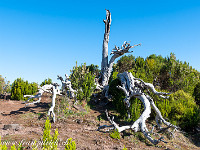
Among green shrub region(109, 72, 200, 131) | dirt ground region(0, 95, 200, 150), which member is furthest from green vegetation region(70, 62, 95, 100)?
green shrub region(109, 72, 200, 131)

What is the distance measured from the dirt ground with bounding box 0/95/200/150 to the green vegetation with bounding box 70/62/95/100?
6.26ft

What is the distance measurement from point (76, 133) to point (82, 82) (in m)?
6.31

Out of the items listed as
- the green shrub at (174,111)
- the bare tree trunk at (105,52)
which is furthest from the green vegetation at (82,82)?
the bare tree trunk at (105,52)

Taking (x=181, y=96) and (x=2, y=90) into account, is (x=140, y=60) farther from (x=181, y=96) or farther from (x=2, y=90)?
(x=2, y=90)

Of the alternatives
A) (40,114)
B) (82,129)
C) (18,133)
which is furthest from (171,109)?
(18,133)

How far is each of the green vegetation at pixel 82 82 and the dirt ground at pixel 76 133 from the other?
1.91 metres

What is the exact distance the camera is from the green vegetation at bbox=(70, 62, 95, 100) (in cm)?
1190

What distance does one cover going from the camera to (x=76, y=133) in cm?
677

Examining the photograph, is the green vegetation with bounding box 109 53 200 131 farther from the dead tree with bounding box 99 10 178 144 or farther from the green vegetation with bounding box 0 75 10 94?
the green vegetation with bounding box 0 75 10 94

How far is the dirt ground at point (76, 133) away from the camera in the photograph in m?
5.68

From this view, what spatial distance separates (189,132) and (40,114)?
9.33m

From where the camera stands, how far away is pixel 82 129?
296 inches

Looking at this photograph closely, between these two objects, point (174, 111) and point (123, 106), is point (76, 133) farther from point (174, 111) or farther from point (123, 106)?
point (174, 111)

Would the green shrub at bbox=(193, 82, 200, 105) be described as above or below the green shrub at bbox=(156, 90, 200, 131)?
above
